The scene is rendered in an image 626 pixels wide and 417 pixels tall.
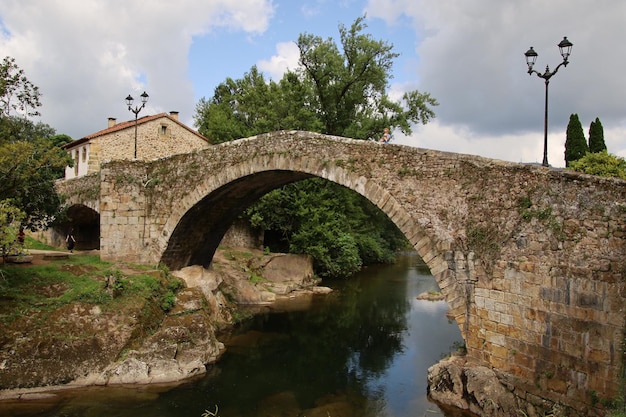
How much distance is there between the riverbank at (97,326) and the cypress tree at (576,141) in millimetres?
14316

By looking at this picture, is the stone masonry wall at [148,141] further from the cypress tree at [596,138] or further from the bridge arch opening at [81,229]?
the cypress tree at [596,138]

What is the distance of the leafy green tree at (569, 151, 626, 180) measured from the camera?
1227cm

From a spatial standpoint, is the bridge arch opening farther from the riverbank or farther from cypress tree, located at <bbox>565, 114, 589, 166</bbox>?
cypress tree, located at <bbox>565, 114, 589, 166</bbox>

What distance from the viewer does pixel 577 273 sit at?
7699 millimetres

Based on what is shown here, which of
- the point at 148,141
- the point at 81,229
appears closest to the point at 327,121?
the point at 148,141

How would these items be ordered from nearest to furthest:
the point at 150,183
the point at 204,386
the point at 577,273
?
the point at 577,273
the point at 204,386
the point at 150,183

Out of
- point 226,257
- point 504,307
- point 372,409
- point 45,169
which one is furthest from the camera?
point 226,257

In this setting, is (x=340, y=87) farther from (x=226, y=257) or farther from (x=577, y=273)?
(x=577, y=273)

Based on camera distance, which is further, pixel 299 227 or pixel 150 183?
pixel 299 227

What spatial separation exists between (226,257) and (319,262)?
5.10 m

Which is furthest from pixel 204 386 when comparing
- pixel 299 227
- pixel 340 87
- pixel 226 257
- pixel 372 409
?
pixel 340 87

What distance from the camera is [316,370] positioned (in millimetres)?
11859

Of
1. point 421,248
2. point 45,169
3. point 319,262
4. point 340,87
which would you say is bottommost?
point 319,262

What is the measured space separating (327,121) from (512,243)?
17.8 metres
